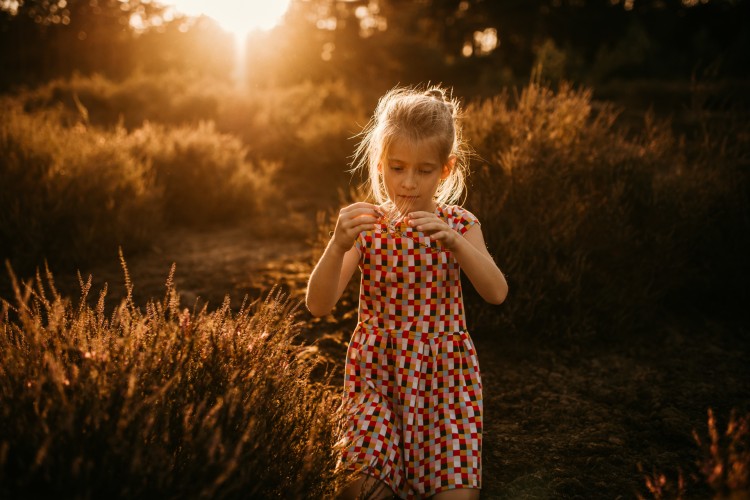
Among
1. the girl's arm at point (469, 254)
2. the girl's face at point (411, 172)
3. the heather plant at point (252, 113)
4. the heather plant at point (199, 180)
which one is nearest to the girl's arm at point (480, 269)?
the girl's arm at point (469, 254)

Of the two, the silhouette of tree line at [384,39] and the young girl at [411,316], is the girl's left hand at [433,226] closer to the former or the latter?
the young girl at [411,316]

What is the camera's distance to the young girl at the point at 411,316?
2012 mm

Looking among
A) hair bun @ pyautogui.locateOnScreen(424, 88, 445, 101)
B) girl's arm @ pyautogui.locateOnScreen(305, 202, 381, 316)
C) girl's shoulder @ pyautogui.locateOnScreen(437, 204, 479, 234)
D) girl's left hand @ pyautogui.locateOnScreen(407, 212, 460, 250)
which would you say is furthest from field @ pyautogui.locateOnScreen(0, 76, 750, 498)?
hair bun @ pyautogui.locateOnScreen(424, 88, 445, 101)

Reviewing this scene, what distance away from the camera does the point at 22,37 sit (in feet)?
63.6

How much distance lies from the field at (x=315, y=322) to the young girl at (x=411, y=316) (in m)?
0.24

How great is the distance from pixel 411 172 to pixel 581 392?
1.74 metres

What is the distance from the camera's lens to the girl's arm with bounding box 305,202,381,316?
1918 millimetres

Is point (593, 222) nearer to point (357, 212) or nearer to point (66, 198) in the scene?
point (357, 212)

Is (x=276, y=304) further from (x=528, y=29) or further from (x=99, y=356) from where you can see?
(x=528, y=29)

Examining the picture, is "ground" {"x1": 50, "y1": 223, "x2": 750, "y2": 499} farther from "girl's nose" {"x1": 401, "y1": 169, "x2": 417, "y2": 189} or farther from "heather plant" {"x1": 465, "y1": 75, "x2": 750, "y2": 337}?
"girl's nose" {"x1": 401, "y1": 169, "x2": 417, "y2": 189}

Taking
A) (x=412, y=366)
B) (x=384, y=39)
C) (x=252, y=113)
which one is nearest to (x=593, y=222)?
(x=412, y=366)

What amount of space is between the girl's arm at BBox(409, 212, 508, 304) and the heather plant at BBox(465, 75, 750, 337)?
4.35 feet

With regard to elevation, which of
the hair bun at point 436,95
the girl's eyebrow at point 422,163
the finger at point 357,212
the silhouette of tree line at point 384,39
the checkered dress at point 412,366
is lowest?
the checkered dress at point 412,366

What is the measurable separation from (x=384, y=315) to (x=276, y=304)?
442mm
